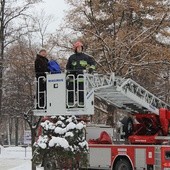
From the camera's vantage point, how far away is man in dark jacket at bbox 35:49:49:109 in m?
12.9

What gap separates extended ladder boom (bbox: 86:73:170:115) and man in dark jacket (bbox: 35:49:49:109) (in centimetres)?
126

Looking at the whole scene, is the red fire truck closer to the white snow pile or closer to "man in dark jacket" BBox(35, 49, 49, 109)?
"man in dark jacket" BBox(35, 49, 49, 109)

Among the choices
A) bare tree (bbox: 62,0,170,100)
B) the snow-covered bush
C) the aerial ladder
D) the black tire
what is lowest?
the snow-covered bush

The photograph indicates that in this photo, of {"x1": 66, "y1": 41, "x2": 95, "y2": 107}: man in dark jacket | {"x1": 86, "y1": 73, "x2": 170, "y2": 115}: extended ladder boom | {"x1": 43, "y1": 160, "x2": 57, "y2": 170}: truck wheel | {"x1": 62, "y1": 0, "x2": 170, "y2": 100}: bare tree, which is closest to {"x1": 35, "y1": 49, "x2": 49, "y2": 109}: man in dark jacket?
{"x1": 66, "y1": 41, "x2": 95, "y2": 107}: man in dark jacket

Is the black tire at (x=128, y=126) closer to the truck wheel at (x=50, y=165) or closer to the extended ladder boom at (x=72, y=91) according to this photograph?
the extended ladder boom at (x=72, y=91)

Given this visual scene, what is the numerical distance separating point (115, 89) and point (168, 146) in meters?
2.25

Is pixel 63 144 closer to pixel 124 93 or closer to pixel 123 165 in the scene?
pixel 124 93

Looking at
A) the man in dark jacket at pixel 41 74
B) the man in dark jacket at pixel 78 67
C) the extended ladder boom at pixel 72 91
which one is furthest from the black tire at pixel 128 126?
the man in dark jacket at pixel 41 74

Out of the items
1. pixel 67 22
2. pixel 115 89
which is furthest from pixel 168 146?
pixel 67 22

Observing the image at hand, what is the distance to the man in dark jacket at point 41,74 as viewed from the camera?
12.9m

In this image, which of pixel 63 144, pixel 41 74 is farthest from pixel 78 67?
pixel 63 144

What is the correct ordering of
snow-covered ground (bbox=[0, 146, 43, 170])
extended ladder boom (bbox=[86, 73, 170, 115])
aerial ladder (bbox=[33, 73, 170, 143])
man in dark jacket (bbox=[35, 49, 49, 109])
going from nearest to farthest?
1. aerial ladder (bbox=[33, 73, 170, 143])
2. man in dark jacket (bbox=[35, 49, 49, 109])
3. extended ladder boom (bbox=[86, 73, 170, 115])
4. snow-covered ground (bbox=[0, 146, 43, 170])

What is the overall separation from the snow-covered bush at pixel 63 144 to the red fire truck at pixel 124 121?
2286 mm

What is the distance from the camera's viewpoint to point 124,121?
15859 millimetres
